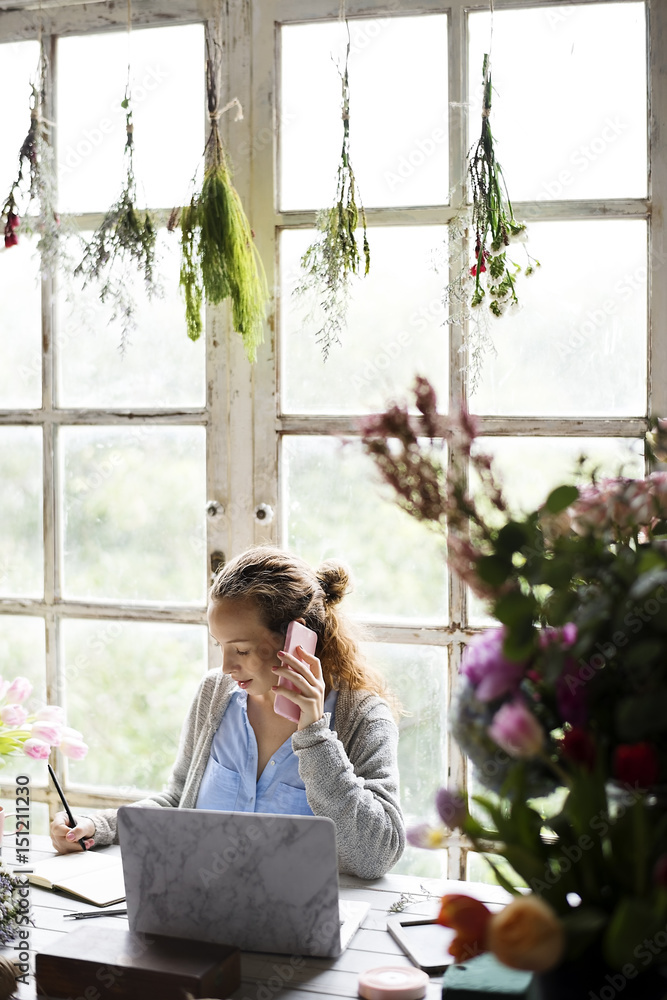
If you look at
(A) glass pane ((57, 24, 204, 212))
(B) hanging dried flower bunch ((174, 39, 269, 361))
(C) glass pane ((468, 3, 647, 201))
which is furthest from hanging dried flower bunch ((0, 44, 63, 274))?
(C) glass pane ((468, 3, 647, 201))

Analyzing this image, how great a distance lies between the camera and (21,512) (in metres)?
2.52

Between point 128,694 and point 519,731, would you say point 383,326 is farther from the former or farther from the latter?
point 519,731

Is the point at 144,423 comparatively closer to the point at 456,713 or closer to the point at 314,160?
the point at 314,160

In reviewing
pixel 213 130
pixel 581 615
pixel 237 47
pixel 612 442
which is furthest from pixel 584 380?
pixel 581 615

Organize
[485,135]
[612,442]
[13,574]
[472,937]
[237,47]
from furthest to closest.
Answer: [13,574], [237,47], [612,442], [485,135], [472,937]

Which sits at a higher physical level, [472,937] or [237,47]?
[237,47]

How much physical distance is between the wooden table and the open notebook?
0.01 metres

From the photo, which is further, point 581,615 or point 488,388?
point 488,388

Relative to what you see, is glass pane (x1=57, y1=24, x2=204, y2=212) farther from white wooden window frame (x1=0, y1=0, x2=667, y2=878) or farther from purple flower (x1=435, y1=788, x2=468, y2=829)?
purple flower (x1=435, y1=788, x2=468, y2=829)

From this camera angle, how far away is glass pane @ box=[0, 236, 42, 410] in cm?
248

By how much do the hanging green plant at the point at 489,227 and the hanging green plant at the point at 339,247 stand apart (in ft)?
0.79

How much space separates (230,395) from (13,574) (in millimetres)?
773

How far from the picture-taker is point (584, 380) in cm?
214

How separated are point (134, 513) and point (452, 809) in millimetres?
1621
